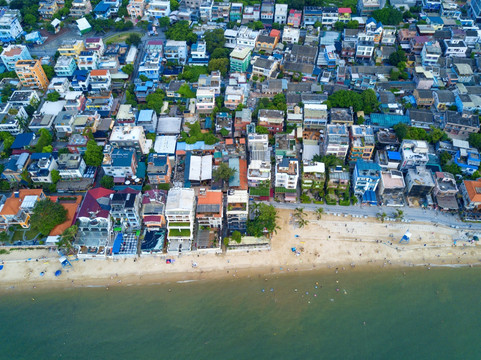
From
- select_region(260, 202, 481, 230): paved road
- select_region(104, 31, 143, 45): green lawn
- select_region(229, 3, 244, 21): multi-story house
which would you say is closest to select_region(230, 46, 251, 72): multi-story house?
select_region(229, 3, 244, 21): multi-story house

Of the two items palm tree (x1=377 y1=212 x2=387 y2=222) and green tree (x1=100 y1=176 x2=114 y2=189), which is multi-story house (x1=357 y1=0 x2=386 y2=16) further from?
green tree (x1=100 y1=176 x2=114 y2=189)

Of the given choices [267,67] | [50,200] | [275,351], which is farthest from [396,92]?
[50,200]

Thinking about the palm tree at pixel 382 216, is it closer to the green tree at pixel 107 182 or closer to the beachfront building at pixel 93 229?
the beachfront building at pixel 93 229

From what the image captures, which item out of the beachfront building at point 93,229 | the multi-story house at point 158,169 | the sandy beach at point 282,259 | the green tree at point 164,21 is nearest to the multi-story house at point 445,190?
the sandy beach at point 282,259

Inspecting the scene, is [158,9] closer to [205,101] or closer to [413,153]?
[205,101]

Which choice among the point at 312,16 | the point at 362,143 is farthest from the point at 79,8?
the point at 362,143

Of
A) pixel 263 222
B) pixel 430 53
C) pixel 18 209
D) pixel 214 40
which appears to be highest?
pixel 430 53

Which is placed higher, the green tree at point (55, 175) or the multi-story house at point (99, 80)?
the multi-story house at point (99, 80)
